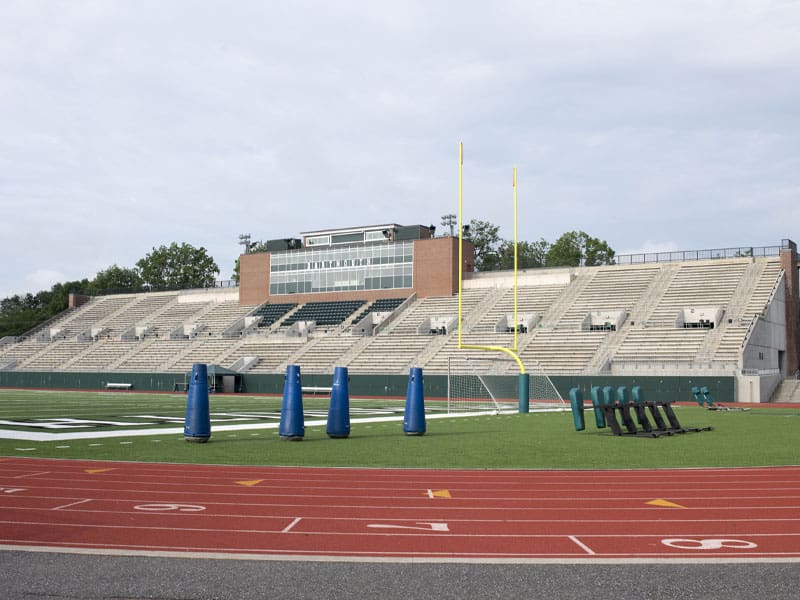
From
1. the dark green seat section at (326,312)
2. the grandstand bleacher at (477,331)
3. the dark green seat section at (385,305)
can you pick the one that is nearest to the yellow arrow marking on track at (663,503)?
the grandstand bleacher at (477,331)

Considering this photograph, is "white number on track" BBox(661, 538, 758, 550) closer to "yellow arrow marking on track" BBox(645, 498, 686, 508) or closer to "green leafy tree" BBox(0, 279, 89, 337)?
"yellow arrow marking on track" BBox(645, 498, 686, 508)

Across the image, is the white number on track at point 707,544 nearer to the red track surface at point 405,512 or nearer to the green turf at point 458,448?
the red track surface at point 405,512

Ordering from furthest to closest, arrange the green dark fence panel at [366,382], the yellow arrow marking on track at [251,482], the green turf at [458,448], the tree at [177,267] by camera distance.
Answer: the tree at [177,267], the green dark fence panel at [366,382], the green turf at [458,448], the yellow arrow marking on track at [251,482]

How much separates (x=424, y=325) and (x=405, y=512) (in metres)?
43.6

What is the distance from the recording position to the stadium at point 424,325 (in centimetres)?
4066

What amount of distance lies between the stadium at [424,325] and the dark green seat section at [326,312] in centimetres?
16

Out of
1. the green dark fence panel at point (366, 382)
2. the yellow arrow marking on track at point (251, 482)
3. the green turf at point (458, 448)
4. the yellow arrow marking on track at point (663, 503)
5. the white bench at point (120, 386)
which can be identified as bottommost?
the white bench at point (120, 386)

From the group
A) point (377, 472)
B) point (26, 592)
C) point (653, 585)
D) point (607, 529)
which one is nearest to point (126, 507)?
point (26, 592)

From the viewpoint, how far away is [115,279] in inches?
3563

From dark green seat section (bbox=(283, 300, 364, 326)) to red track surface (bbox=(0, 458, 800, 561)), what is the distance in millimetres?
45879

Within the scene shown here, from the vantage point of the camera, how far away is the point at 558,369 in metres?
41.6

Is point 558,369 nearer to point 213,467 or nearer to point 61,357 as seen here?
point 213,467

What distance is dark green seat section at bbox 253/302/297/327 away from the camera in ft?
194

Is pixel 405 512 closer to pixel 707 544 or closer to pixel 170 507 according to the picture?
pixel 170 507
